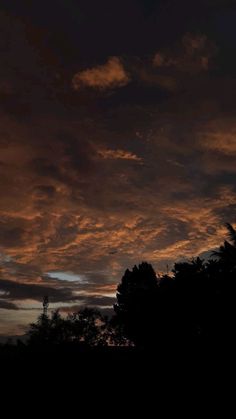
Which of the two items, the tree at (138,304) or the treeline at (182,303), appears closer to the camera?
the treeline at (182,303)

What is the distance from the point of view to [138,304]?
47.4m

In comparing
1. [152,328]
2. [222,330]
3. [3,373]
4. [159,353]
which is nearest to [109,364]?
[159,353]

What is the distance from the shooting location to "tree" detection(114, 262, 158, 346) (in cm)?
4331

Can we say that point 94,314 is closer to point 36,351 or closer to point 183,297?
point 183,297

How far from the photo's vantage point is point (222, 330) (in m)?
32.8

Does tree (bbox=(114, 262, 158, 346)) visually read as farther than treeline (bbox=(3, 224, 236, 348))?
Yes

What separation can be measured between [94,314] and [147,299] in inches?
1212

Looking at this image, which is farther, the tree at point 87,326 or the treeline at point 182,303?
the tree at point 87,326

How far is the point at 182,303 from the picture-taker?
39188 millimetres

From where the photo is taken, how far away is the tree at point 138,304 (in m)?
43.3

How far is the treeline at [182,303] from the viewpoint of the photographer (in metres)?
34.6

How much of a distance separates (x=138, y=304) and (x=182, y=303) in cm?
930

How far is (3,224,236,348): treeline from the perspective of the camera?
34.6 m

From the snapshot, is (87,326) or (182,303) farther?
(87,326)
